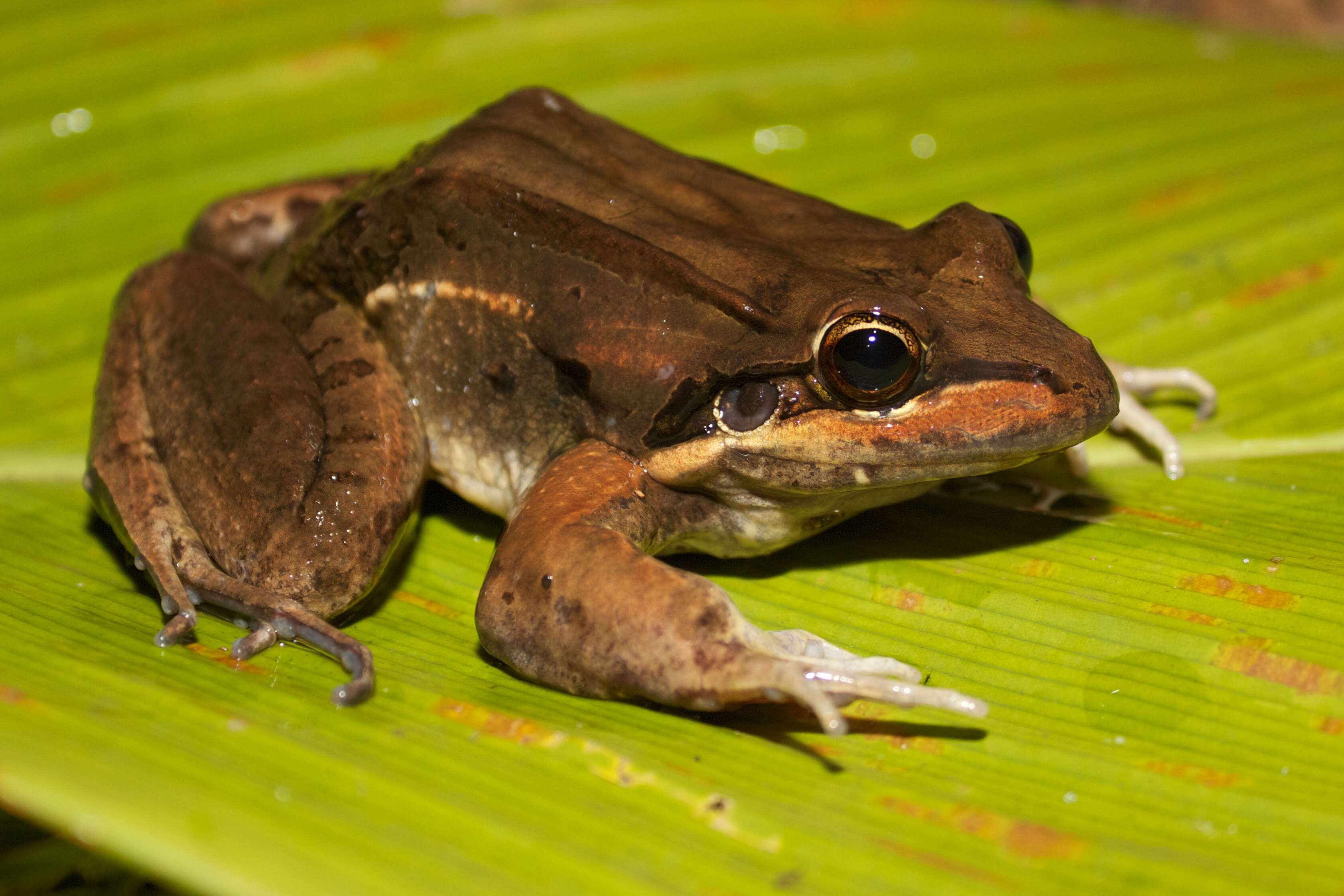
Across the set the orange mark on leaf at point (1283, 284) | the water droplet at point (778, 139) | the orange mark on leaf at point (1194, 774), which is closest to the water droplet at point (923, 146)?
the water droplet at point (778, 139)

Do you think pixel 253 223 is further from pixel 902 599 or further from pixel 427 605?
pixel 902 599

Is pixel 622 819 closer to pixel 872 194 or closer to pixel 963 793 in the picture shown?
pixel 963 793

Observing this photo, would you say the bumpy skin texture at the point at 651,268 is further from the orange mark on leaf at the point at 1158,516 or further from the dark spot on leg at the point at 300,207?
the orange mark on leaf at the point at 1158,516

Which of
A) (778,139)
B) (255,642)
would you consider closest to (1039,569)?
(255,642)

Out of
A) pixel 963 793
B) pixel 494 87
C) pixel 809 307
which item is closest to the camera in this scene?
pixel 963 793

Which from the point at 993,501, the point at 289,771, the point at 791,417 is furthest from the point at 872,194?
the point at 289,771

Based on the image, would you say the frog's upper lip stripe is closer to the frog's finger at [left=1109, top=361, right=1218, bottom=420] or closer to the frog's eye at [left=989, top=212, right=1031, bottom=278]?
the frog's eye at [left=989, top=212, right=1031, bottom=278]

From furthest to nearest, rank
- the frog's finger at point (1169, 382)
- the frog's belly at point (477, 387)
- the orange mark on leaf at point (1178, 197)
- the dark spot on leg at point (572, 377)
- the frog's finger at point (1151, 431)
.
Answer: the orange mark on leaf at point (1178, 197)
the frog's finger at point (1169, 382)
the frog's finger at point (1151, 431)
the frog's belly at point (477, 387)
the dark spot on leg at point (572, 377)
